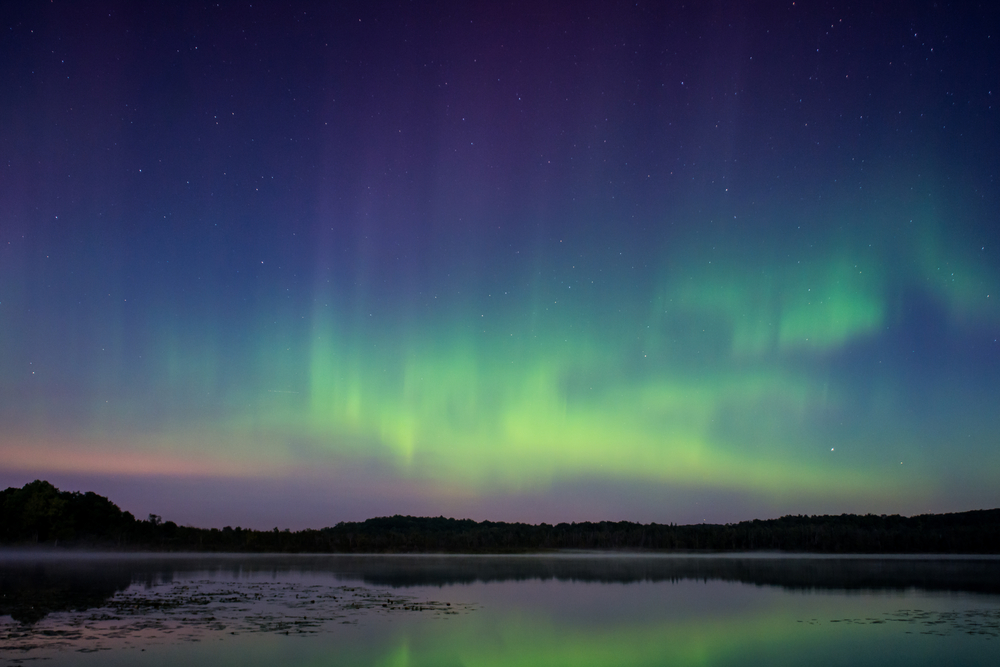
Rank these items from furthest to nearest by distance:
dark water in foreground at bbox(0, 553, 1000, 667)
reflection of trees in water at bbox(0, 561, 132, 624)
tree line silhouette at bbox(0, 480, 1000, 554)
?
tree line silhouette at bbox(0, 480, 1000, 554) < reflection of trees in water at bbox(0, 561, 132, 624) < dark water in foreground at bbox(0, 553, 1000, 667)

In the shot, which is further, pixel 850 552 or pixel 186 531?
pixel 186 531

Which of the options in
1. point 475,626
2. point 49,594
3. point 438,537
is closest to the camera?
point 475,626

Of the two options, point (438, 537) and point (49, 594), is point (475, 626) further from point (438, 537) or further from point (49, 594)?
point (438, 537)

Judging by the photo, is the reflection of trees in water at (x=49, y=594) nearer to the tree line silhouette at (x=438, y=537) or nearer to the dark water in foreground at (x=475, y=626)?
the dark water in foreground at (x=475, y=626)

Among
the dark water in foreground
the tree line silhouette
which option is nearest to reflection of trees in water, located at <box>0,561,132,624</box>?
the dark water in foreground

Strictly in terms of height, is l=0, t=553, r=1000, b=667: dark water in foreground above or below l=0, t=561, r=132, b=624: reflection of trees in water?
below

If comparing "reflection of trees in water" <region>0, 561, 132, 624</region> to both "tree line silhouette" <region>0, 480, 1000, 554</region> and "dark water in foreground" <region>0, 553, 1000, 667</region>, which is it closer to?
"dark water in foreground" <region>0, 553, 1000, 667</region>

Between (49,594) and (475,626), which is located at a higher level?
(49,594)

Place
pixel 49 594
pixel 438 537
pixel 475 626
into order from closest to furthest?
pixel 475 626 < pixel 49 594 < pixel 438 537

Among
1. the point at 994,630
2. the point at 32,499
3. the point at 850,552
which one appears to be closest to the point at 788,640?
the point at 994,630

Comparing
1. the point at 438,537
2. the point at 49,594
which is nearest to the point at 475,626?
the point at 49,594

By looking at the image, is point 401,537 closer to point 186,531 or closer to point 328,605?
point 186,531

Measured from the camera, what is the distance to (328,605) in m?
30.5

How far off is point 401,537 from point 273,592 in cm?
14722
